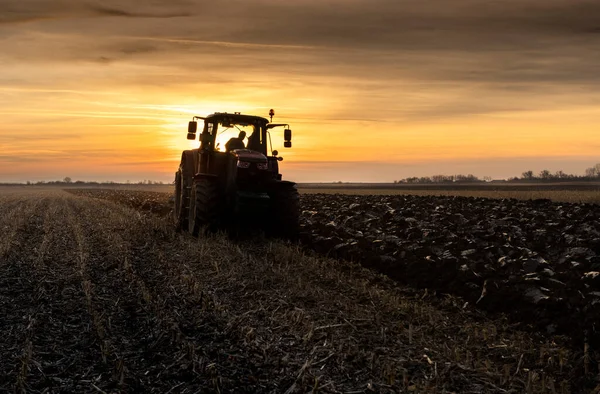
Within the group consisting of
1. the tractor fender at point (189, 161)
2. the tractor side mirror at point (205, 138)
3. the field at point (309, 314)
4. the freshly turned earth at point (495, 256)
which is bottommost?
the field at point (309, 314)

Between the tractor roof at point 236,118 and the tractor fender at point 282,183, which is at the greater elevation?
the tractor roof at point 236,118

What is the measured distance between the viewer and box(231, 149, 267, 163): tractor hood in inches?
510

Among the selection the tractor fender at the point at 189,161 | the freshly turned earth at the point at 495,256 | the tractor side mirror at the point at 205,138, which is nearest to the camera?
the freshly turned earth at the point at 495,256

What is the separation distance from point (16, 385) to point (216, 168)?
9.16 m

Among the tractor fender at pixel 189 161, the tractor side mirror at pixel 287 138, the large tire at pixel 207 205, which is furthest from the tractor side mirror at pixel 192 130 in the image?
the tractor side mirror at pixel 287 138

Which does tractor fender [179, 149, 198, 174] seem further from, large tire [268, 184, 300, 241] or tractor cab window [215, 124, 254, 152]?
large tire [268, 184, 300, 241]

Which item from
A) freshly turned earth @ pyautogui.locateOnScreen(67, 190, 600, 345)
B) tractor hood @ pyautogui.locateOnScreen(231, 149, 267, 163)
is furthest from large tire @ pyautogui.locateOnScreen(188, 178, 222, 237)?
freshly turned earth @ pyautogui.locateOnScreen(67, 190, 600, 345)

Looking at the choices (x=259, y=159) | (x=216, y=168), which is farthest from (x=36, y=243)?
(x=259, y=159)

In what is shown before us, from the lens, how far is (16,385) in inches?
192

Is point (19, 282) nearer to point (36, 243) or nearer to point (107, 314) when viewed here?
point (107, 314)

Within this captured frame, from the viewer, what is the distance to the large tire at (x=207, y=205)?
42.5 ft

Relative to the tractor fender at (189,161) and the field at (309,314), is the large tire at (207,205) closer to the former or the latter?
the field at (309,314)

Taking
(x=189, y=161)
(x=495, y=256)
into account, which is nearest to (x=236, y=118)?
(x=189, y=161)

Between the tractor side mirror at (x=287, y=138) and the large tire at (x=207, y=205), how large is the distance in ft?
6.35
